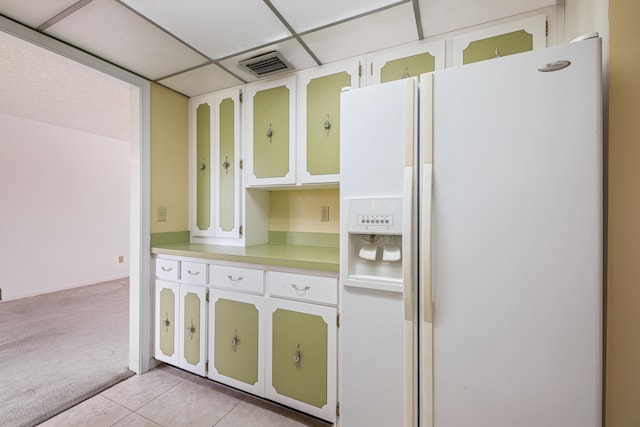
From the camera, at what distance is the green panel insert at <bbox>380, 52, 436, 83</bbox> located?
157cm

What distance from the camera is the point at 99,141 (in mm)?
4375

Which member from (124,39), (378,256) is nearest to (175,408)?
(378,256)

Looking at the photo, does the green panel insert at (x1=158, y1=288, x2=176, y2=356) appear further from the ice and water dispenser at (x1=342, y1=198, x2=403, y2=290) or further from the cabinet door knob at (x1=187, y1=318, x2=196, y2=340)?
the ice and water dispenser at (x1=342, y1=198, x2=403, y2=290)

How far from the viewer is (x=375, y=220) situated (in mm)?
1137

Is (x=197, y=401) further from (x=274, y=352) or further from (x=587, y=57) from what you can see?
(x=587, y=57)

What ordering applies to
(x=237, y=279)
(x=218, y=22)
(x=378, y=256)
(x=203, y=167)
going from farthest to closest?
1. (x=203, y=167)
2. (x=237, y=279)
3. (x=218, y=22)
4. (x=378, y=256)

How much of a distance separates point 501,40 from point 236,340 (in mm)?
2256

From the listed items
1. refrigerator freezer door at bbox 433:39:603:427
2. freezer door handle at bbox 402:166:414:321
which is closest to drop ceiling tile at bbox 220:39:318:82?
refrigerator freezer door at bbox 433:39:603:427

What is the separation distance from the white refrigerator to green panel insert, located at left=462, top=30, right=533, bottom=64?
2.16ft

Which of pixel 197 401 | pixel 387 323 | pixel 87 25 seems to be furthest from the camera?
pixel 197 401

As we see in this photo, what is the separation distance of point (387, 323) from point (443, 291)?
0.27 m

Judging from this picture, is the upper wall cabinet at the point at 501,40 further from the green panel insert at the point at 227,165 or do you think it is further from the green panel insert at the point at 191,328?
the green panel insert at the point at 191,328

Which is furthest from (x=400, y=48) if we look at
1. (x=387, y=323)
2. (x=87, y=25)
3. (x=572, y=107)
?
(x=87, y=25)

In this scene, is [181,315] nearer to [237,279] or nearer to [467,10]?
[237,279]
